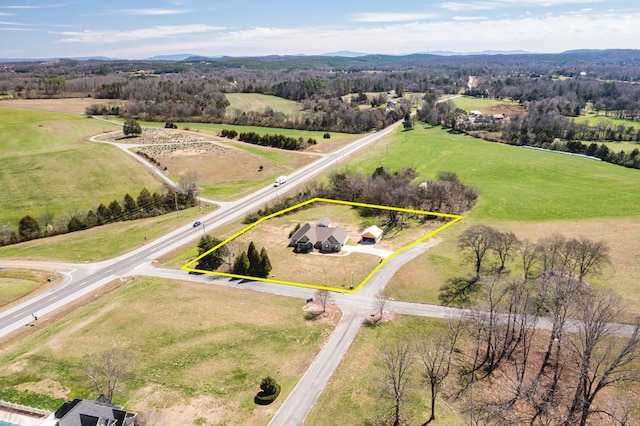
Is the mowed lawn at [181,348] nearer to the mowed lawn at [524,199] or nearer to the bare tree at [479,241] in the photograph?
the mowed lawn at [524,199]

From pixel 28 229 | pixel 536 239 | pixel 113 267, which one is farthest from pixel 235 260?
pixel 536 239

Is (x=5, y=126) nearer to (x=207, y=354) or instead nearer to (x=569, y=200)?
(x=207, y=354)

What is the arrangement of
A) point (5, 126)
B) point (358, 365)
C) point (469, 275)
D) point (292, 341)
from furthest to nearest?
point (5, 126) < point (469, 275) < point (292, 341) < point (358, 365)

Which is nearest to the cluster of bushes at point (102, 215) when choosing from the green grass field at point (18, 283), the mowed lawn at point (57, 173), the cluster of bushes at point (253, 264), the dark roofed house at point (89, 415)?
the mowed lawn at point (57, 173)

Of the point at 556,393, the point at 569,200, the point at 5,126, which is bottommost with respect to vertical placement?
the point at 556,393

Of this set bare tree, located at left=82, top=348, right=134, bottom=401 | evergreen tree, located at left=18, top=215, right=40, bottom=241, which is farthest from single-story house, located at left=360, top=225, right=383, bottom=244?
evergreen tree, located at left=18, top=215, right=40, bottom=241

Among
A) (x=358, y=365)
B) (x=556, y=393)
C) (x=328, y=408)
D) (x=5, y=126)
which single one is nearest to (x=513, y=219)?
(x=556, y=393)

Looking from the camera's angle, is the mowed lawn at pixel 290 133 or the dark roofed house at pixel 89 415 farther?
the mowed lawn at pixel 290 133

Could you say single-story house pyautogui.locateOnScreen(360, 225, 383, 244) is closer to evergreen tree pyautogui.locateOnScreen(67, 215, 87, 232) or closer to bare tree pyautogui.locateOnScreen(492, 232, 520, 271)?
bare tree pyautogui.locateOnScreen(492, 232, 520, 271)
